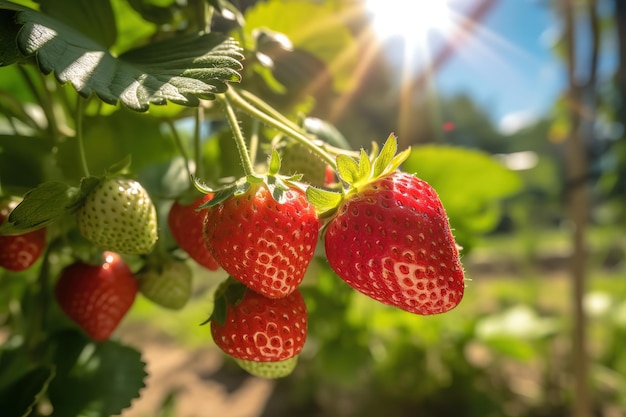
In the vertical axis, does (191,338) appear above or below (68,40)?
below

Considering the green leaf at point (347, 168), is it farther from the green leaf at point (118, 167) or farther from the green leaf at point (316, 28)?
the green leaf at point (316, 28)

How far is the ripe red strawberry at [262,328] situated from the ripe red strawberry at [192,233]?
0.18 ft

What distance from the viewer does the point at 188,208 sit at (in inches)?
21.6

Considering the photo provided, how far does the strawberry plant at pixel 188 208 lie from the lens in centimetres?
43

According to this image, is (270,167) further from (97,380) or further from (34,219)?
(97,380)

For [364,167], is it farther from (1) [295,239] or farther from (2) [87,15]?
(2) [87,15]

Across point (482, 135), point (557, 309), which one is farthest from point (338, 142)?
point (482, 135)

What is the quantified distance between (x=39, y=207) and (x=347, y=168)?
232mm

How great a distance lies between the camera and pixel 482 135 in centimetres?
1106

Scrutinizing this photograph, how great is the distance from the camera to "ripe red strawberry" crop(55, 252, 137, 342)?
23.0 inches

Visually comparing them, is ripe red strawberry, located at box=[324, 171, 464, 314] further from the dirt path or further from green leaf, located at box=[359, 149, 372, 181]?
the dirt path

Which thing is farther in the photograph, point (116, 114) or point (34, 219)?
point (116, 114)

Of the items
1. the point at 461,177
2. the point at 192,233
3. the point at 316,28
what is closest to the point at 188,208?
the point at 192,233

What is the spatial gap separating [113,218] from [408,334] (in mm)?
1455
